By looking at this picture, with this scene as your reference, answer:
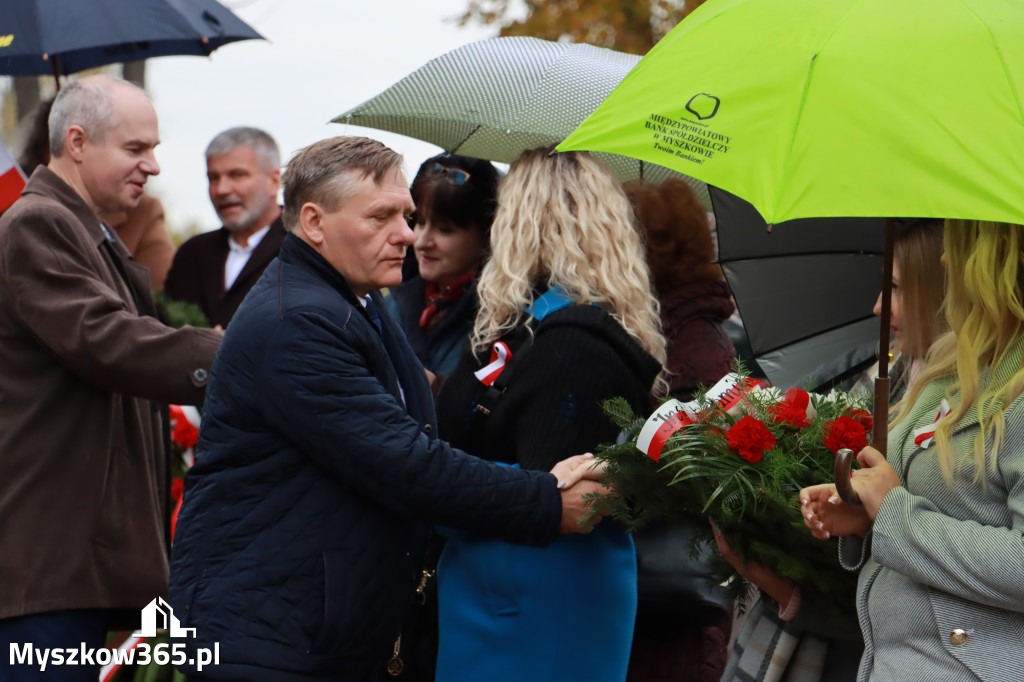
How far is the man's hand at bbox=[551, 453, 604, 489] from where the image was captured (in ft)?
10.6

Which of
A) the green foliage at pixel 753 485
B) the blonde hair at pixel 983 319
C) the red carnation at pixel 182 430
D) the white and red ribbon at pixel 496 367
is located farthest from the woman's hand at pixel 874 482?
the red carnation at pixel 182 430

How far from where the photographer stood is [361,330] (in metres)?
3.07

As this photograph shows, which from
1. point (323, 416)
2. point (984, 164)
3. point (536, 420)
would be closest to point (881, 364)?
point (984, 164)

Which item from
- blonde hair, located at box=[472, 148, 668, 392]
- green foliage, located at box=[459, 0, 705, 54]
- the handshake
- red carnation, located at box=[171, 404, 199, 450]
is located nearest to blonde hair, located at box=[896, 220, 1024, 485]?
the handshake

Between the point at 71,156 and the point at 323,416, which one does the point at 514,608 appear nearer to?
the point at 323,416

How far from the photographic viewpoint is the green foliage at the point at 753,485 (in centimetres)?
269

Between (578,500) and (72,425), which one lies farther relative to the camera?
(72,425)

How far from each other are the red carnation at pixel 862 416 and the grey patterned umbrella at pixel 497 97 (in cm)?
165

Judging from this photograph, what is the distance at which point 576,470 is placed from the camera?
324 cm

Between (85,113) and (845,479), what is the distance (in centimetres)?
297

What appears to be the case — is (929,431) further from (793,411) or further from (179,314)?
(179,314)

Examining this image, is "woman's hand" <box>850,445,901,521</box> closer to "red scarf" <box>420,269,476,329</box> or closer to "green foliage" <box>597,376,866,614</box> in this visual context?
"green foliage" <box>597,376,866,614</box>

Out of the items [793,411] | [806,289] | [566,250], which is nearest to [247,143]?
[566,250]

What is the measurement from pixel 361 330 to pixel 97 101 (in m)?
1.66
